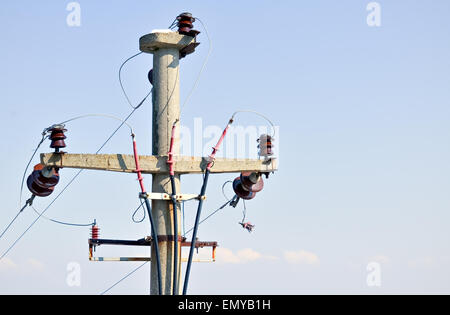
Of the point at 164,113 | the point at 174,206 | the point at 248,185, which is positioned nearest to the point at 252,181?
the point at 248,185

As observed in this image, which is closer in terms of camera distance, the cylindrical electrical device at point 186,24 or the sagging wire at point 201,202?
the sagging wire at point 201,202

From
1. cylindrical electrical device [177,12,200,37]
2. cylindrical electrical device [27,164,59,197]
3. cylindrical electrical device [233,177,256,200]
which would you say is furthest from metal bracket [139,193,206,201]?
cylindrical electrical device [177,12,200,37]

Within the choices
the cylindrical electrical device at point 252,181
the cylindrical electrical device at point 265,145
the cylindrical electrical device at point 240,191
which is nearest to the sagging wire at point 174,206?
the cylindrical electrical device at point 252,181

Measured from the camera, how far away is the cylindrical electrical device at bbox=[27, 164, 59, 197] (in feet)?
75.6

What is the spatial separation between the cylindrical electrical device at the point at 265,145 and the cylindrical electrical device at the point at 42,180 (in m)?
4.59

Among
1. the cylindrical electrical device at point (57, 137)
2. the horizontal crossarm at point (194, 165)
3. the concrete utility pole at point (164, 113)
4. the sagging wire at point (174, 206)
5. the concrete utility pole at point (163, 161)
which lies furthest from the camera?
the concrete utility pole at point (164, 113)

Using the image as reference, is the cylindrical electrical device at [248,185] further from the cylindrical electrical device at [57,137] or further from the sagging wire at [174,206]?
the cylindrical electrical device at [57,137]

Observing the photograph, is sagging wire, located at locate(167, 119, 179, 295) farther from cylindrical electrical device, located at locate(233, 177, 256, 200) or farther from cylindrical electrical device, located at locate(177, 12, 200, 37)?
cylindrical electrical device, located at locate(177, 12, 200, 37)

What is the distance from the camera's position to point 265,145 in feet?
77.2

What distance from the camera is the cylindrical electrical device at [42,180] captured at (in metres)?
23.0
